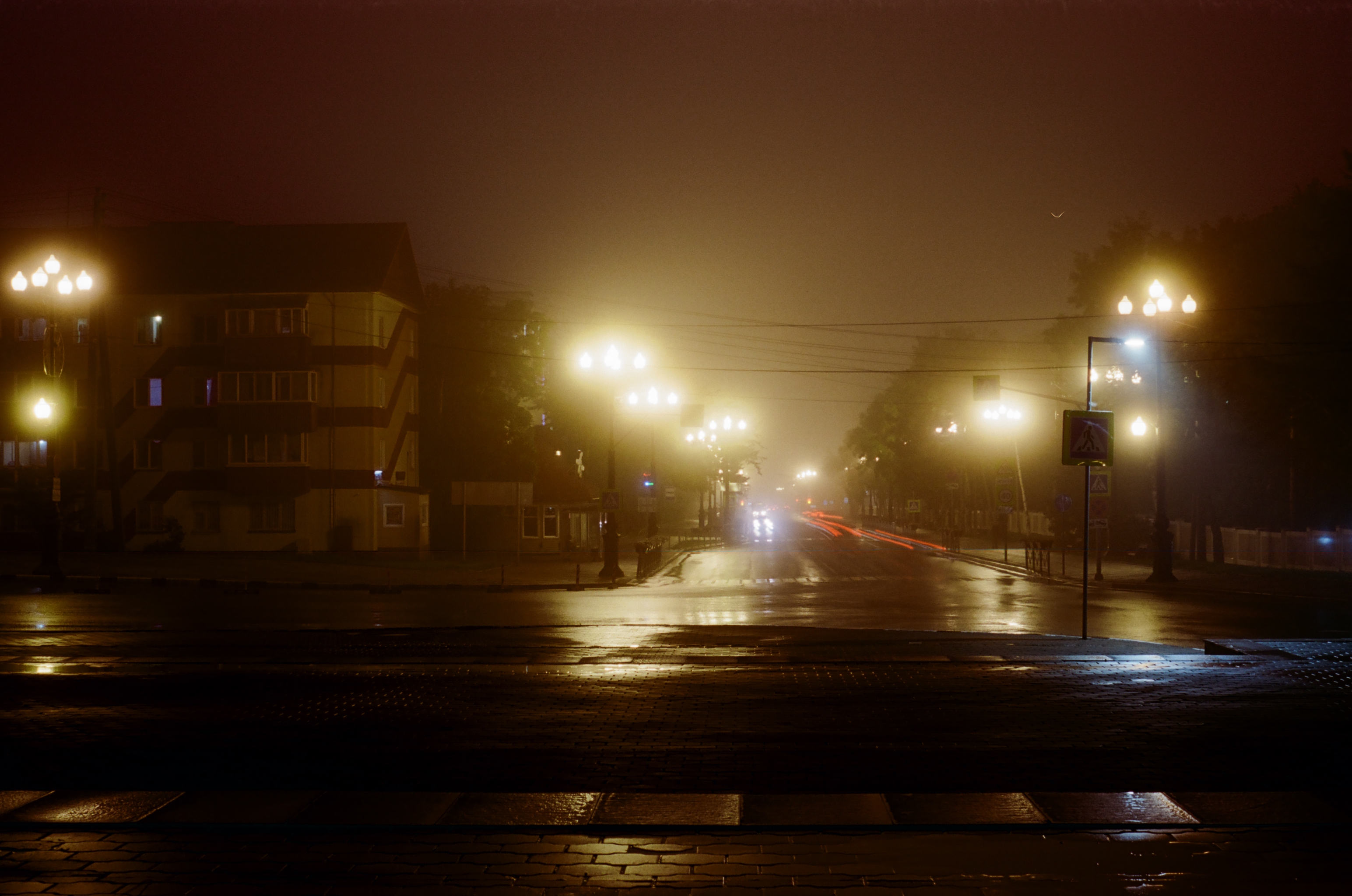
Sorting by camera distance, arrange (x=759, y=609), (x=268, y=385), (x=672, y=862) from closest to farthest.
→ (x=672, y=862)
(x=759, y=609)
(x=268, y=385)

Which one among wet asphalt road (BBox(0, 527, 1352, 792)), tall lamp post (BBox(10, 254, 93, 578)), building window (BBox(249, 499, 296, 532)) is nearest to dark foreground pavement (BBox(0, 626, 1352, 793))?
wet asphalt road (BBox(0, 527, 1352, 792))

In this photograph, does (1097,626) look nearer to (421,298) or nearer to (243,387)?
(243,387)

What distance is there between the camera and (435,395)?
200ft

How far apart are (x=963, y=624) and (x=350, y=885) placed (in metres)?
18.4

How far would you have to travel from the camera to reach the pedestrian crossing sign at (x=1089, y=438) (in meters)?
17.7

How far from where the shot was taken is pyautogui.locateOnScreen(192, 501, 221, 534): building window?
54.4 metres

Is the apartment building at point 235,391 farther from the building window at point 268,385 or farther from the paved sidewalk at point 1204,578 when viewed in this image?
the paved sidewalk at point 1204,578

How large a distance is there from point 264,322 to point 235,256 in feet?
15.1

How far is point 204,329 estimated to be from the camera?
2157 inches

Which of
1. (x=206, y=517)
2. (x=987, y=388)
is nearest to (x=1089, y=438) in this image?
(x=987, y=388)

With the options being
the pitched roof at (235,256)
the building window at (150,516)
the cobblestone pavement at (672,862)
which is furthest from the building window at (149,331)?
the cobblestone pavement at (672,862)

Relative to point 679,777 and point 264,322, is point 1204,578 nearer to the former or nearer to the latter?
point 679,777

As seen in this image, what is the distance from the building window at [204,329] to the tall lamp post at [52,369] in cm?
1632

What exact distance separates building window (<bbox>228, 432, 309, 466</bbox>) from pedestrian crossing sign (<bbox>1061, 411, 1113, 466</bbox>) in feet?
138
